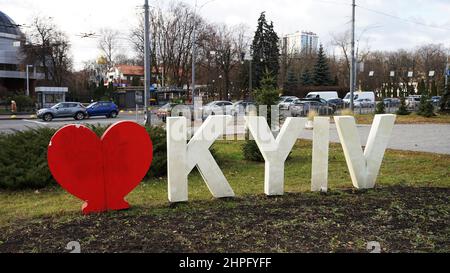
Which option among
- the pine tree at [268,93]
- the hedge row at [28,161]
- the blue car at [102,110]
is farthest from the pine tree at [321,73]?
the hedge row at [28,161]

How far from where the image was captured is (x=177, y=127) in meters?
6.37

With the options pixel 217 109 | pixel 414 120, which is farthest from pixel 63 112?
pixel 414 120

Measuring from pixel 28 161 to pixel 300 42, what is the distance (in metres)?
83.7

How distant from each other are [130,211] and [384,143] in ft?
15.1

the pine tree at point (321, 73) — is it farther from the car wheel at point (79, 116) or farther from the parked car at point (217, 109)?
the car wheel at point (79, 116)

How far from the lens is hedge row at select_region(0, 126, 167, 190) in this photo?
8.42m

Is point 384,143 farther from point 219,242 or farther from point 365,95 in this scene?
point 365,95

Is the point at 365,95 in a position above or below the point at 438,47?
below

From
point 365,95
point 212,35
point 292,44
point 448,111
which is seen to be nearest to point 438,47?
point 292,44

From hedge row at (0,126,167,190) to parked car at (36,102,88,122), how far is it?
27887 mm

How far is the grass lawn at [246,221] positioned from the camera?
459 centimetres

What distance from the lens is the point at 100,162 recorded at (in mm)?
5945

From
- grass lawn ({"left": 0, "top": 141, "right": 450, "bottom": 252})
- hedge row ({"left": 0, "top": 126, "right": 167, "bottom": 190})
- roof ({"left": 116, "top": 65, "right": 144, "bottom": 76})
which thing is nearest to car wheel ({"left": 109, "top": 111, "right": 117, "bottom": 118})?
A: hedge row ({"left": 0, "top": 126, "right": 167, "bottom": 190})

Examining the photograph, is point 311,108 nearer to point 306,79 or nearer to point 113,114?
point 113,114
